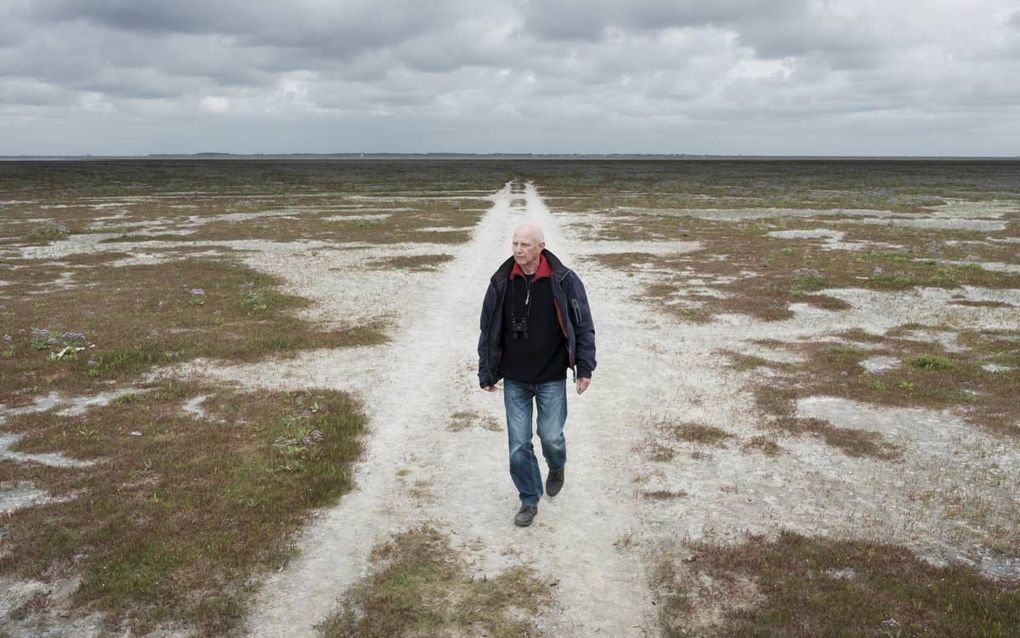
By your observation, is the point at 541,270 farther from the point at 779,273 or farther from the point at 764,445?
the point at 779,273

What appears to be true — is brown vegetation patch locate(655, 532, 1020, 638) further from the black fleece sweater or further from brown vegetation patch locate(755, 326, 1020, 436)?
brown vegetation patch locate(755, 326, 1020, 436)

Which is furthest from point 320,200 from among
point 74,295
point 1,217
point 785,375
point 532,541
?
point 532,541

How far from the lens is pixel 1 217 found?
52125 mm

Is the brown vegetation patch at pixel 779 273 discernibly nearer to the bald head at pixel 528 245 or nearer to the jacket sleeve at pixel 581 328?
the jacket sleeve at pixel 581 328

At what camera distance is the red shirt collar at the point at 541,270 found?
312 inches

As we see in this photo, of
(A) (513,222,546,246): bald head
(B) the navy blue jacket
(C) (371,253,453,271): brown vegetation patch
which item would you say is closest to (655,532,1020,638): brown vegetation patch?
(B) the navy blue jacket

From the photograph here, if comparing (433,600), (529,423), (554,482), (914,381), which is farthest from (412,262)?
(433,600)

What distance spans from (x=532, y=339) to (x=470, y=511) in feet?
8.59

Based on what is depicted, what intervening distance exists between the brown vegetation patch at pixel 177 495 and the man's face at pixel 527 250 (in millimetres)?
4314

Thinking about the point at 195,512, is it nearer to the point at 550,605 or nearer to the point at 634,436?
the point at 550,605

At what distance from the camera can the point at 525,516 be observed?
854cm

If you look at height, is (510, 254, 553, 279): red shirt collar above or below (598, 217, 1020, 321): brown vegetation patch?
above

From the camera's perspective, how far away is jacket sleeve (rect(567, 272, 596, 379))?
8.00 m

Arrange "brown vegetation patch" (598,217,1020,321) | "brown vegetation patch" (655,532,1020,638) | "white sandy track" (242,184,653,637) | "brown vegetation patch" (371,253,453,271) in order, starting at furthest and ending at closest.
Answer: "brown vegetation patch" (371,253,453,271), "brown vegetation patch" (598,217,1020,321), "white sandy track" (242,184,653,637), "brown vegetation patch" (655,532,1020,638)
